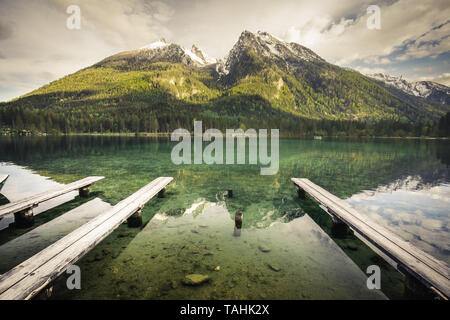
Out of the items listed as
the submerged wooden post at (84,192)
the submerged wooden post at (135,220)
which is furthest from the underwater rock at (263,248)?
the submerged wooden post at (84,192)

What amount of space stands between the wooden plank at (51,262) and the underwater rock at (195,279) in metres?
3.01

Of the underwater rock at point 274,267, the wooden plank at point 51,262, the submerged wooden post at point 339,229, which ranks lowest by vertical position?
the underwater rock at point 274,267

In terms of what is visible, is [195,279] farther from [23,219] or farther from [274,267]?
[23,219]

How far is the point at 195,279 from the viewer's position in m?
6.09

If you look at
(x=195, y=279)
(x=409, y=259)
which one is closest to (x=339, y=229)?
(x=409, y=259)

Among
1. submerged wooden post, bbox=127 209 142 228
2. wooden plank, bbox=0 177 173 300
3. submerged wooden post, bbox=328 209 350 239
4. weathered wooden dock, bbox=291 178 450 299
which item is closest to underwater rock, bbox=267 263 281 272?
weathered wooden dock, bbox=291 178 450 299

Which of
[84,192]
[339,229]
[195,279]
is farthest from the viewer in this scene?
[84,192]

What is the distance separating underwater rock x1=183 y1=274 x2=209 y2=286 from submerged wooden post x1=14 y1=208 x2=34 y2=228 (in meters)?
8.83

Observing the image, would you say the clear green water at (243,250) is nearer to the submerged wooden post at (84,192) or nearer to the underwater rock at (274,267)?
the underwater rock at (274,267)

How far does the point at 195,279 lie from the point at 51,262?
374cm

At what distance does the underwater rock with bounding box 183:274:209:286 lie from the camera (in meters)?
5.95

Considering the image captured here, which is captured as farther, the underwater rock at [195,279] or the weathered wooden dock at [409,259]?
the underwater rock at [195,279]

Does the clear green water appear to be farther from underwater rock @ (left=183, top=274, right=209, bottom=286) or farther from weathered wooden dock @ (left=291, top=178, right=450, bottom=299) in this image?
weathered wooden dock @ (left=291, top=178, right=450, bottom=299)

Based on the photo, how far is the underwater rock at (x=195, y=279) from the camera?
5.95 metres
